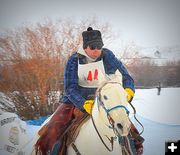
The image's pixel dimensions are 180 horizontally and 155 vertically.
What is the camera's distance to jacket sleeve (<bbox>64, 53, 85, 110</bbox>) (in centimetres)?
270

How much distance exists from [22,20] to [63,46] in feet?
1.31

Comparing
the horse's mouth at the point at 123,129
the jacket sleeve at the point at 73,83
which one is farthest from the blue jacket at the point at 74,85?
the horse's mouth at the point at 123,129

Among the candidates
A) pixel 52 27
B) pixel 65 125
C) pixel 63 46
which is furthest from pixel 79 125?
pixel 52 27

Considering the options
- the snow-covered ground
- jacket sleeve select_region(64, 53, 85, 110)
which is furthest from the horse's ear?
jacket sleeve select_region(64, 53, 85, 110)

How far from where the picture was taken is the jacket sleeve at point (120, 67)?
2780 mm

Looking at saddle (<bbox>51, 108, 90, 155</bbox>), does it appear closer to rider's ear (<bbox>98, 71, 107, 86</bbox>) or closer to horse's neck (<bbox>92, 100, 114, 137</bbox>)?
horse's neck (<bbox>92, 100, 114, 137</bbox>)

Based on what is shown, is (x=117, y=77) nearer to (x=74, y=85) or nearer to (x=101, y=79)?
(x=101, y=79)

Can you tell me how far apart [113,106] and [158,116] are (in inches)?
22.1

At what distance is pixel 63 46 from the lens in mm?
2740

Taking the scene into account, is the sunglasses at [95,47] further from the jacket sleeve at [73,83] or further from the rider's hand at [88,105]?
the rider's hand at [88,105]

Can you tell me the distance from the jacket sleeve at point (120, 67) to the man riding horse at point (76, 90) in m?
0.07

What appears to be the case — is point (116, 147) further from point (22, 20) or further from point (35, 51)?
point (22, 20)

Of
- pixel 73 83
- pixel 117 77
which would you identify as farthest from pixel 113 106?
pixel 73 83

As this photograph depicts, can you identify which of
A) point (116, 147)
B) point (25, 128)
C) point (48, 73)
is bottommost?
point (116, 147)
